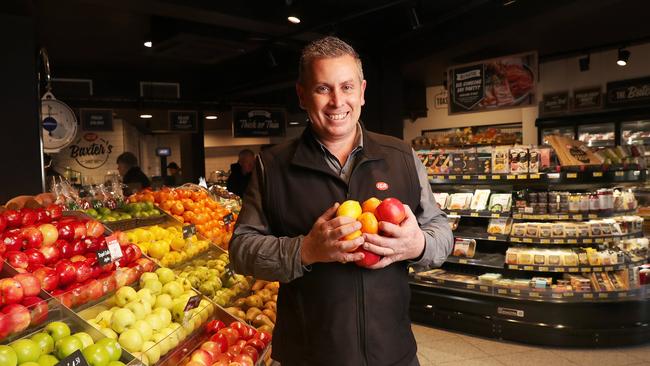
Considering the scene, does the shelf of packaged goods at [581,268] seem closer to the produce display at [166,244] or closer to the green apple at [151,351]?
the produce display at [166,244]

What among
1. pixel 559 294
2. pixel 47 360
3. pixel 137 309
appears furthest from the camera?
pixel 559 294

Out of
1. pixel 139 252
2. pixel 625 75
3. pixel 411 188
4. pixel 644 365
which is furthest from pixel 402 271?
pixel 625 75

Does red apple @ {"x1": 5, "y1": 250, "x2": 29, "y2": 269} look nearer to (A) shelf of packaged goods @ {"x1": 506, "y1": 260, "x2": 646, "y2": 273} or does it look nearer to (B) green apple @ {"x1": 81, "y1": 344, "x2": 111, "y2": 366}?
(B) green apple @ {"x1": 81, "y1": 344, "x2": 111, "y2": 366}

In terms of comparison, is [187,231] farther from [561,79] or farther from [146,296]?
[561,79]

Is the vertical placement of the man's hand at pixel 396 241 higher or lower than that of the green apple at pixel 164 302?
higher

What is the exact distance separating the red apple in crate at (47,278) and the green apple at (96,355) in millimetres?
625

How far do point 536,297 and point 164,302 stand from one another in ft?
12.2

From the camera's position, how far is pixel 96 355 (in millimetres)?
1859

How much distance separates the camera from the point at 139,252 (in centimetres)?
309

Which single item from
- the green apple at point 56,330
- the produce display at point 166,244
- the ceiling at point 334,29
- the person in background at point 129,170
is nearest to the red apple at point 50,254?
the produce display at point 166,244

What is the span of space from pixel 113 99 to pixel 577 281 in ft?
29.1

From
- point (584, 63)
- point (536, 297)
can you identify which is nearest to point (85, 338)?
point (536, 297)

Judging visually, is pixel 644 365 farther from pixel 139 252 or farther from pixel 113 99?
pixel 113 99

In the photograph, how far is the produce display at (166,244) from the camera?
135 inches
